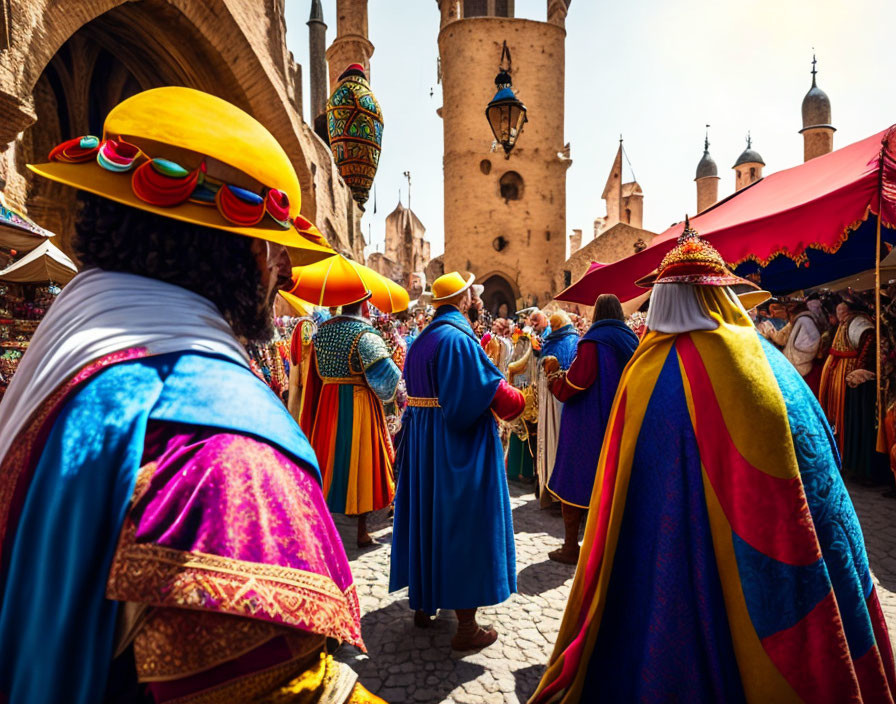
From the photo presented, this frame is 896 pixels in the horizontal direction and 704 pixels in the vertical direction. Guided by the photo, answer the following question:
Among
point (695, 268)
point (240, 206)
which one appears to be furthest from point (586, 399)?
point (240, 206)

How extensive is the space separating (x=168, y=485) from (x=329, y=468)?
12.3 ft

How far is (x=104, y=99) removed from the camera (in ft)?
36.9

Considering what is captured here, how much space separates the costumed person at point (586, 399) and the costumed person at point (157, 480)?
3385 millimetres

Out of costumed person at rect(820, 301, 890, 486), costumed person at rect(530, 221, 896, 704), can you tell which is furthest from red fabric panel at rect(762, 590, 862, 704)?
costumed person at rect(820, 301, 890, 486)

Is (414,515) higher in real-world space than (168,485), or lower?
lower

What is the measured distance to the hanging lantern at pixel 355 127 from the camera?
454cm

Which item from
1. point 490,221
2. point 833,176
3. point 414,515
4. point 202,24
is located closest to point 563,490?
point 414,515

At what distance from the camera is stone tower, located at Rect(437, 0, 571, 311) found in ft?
83.0

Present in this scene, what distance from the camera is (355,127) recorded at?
455 centimetres

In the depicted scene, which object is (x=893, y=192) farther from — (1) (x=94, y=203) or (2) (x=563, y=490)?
(1) (x=94, y=203)

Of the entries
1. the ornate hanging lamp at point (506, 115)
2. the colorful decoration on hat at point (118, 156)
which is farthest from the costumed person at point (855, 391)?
the colorful decoration on hat at point (118, 156)

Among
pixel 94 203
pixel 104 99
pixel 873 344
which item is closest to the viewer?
pixel 94 203

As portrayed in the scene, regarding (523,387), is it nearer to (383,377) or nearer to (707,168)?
(383,377)

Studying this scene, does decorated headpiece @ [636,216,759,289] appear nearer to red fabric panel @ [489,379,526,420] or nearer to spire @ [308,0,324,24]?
red fabric panel @ [489,379,526,420]
